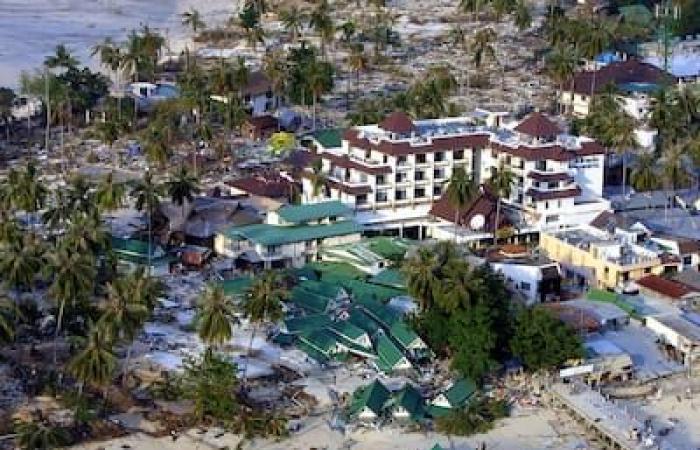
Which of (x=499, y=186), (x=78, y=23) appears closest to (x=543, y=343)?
(x=499, y=186)

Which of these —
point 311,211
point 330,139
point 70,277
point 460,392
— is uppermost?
point 330,139

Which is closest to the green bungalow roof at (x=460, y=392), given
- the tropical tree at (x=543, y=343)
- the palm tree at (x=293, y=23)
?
the tropical tree at (x=543, y=343)

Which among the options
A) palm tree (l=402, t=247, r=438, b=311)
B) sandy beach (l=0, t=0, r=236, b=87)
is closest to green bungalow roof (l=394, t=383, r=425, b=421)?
palm tree (l=402, t=247, r=438, b=311)

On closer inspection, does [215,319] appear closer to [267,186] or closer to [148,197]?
[148,197]

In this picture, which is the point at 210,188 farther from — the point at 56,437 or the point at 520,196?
the point at 56,437

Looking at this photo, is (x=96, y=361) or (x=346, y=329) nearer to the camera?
(x=96, y=361)

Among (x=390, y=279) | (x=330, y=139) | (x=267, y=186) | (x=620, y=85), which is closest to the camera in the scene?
(x=390, y=279)

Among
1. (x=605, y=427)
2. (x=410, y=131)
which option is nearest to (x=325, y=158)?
(x=410, y=131)
